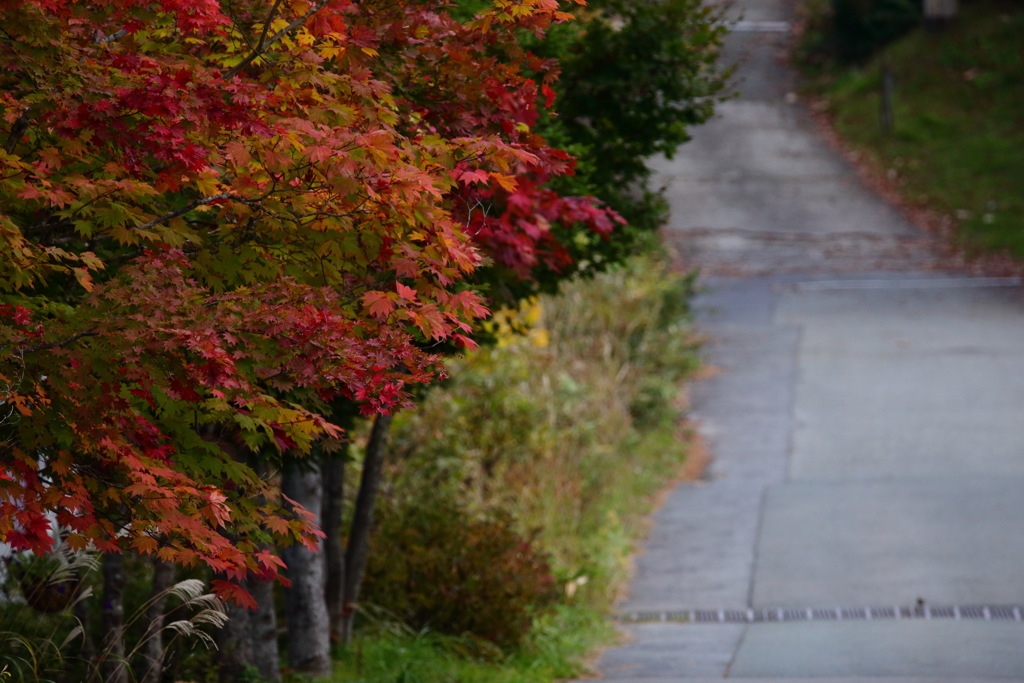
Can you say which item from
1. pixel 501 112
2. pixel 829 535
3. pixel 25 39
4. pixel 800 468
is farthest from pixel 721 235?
pixel 25 39

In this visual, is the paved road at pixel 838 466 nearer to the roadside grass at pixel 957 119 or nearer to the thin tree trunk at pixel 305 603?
the roadside grass at pixel 957 119

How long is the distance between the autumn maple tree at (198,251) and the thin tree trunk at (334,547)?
367 cm

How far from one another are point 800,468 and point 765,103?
1832 cm

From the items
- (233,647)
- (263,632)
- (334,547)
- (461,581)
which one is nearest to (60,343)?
Result: (233,647)

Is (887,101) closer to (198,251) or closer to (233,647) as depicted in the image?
(233,647)

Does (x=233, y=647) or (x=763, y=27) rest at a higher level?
(x=233, y=647)

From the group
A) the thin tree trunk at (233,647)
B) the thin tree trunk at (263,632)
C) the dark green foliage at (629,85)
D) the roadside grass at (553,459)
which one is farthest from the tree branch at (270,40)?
the roadside grass at (553,459)

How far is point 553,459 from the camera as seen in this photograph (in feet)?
36.3

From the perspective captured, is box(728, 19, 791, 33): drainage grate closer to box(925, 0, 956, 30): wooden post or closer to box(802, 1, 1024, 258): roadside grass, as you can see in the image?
box(802, 1, 1024, 258): roadside grass

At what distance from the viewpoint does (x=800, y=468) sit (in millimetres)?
13000

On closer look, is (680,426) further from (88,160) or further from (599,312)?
(88,160)

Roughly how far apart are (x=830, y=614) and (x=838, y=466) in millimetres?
3792

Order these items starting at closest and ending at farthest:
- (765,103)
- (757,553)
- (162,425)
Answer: (162,425) → (757,553) → (765,103)

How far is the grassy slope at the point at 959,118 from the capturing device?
22.5m
